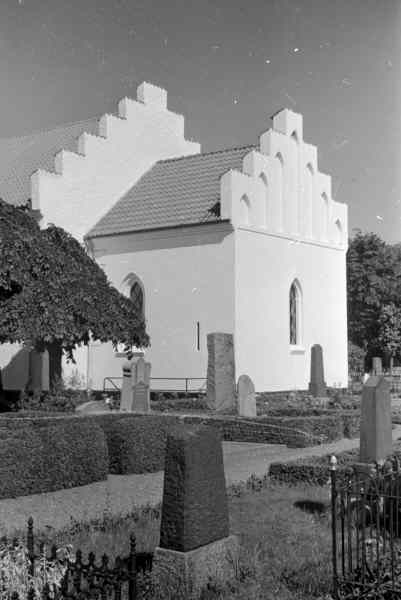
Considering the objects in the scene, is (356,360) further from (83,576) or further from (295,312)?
(83,576)

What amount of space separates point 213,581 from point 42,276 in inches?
551

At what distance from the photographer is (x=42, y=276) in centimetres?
1947

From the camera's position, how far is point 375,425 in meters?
10.5

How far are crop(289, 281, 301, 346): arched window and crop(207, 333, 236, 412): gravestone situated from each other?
822 centimetres

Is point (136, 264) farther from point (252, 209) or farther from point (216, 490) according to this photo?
point (216, 490)

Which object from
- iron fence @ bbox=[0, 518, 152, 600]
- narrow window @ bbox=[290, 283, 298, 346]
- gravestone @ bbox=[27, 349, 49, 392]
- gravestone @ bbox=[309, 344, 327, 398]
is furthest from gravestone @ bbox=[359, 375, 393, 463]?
narrow window @ bbox=[290, 283, 298, 346]

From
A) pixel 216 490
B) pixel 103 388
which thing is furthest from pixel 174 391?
pixel 216 490

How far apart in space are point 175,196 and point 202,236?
296 cm

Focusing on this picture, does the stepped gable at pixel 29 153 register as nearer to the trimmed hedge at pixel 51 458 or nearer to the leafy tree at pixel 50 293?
the leafy tree at pixel 50 293

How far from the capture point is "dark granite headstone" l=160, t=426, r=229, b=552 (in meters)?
6.19

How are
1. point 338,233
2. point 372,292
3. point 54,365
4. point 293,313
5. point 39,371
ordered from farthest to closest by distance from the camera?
1. point 372,292
2. point 338,233
3. point 293,313
4. point 54,365
5. point 39,371

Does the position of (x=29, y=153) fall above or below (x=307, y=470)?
above

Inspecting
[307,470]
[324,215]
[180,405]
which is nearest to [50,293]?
[180,405]

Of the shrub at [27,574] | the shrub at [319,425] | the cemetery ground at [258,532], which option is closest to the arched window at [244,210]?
the shrub at [319,425]
